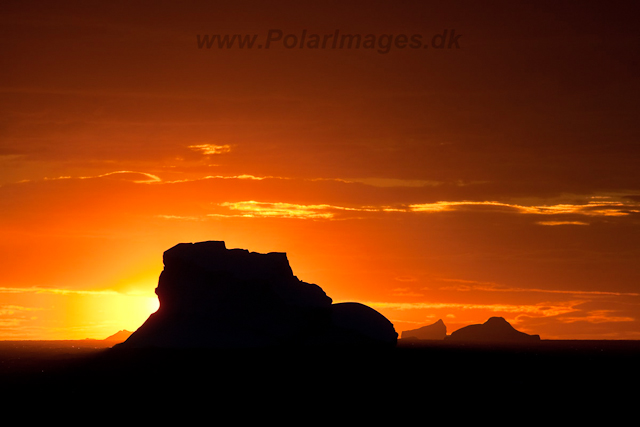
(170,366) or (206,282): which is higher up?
(206,282)

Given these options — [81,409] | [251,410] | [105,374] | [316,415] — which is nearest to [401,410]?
[316,415]

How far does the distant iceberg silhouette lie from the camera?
96.9m

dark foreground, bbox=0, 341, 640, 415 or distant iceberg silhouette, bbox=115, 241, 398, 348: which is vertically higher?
distant iceberg silhouette, bbox=115, 241, 398, 348

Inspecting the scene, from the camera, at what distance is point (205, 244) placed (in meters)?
103

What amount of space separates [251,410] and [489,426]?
14.2m

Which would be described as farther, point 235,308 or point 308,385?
point 235,308

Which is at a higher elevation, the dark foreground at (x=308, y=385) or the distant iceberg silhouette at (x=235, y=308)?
the distant iceberg silhouette at (x=235, y=308)

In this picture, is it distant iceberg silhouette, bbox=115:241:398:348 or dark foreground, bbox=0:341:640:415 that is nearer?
dark foreground, bbox=0:341:640:415

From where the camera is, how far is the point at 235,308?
9788 cm

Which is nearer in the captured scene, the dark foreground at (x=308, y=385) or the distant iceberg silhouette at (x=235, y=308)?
the dark foreground at (x=308, y=385)

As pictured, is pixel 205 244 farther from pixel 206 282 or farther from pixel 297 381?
pixel 297 381

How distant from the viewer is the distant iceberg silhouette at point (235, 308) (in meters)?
96.9

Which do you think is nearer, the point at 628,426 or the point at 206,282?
the point at 628,426

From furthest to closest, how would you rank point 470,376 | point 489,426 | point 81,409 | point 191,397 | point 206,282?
1. point 206,282
2. point 470,376
3. point 191,397
4. point 81,409
5. point 489,426
